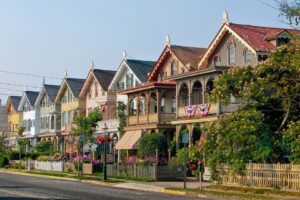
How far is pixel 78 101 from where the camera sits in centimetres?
7519

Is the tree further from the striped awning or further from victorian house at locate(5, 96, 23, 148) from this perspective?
victorian house at locate(5, 96, 23, 148)

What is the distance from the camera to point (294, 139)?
1175 inches

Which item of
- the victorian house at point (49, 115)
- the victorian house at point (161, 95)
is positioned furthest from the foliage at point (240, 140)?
the victorian house at point (49, 115)

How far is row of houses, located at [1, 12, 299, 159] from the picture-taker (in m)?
45.2

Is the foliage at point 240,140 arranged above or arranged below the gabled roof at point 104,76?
below

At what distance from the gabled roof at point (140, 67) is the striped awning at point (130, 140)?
280 inches

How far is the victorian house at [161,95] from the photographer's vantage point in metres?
52.0

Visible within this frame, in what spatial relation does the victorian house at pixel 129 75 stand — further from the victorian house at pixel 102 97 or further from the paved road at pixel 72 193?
the paved road at pixel 72 193

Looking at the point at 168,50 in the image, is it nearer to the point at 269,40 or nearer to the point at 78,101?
the point at 269,40

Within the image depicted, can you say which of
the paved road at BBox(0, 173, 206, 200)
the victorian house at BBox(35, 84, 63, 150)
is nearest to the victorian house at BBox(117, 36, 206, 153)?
the paved road at BBox(0, 173, 206, 200)

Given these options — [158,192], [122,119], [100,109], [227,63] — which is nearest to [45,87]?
[100,109]

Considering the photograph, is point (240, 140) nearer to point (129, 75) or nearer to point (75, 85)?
point (129, 75)

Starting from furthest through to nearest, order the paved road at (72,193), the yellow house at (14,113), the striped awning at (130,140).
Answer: the yellow house at (14,113) → the striped awning at (130,140) → the paved road at (72,193)

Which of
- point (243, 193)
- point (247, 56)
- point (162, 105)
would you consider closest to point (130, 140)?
point (162, 105)
